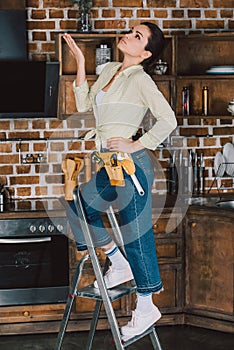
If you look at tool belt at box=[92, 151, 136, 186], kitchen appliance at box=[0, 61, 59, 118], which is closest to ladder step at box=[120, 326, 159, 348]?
tool belt at box=[92, 151, 136, 186]

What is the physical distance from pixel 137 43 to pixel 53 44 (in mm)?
2093

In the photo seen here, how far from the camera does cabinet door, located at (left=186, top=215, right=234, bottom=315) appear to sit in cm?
484

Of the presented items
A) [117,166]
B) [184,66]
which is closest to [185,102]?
[184,66]

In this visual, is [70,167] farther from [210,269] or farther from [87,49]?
[210,269]

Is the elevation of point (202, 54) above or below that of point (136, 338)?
above

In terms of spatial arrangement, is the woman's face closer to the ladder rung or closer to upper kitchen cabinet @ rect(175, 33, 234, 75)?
the ladder rung

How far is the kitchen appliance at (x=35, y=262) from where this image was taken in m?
4.90

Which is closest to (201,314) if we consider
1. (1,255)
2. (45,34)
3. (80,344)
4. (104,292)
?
(80,344)

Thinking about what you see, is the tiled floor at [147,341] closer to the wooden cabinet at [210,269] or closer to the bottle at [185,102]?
the wooden cabinet at [210,269]

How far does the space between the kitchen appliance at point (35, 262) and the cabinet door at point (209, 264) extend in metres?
0.82

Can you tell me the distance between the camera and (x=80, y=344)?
480 cm

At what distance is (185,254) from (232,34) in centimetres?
154

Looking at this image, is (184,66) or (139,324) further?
(184,66)

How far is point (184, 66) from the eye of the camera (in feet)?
17.8
